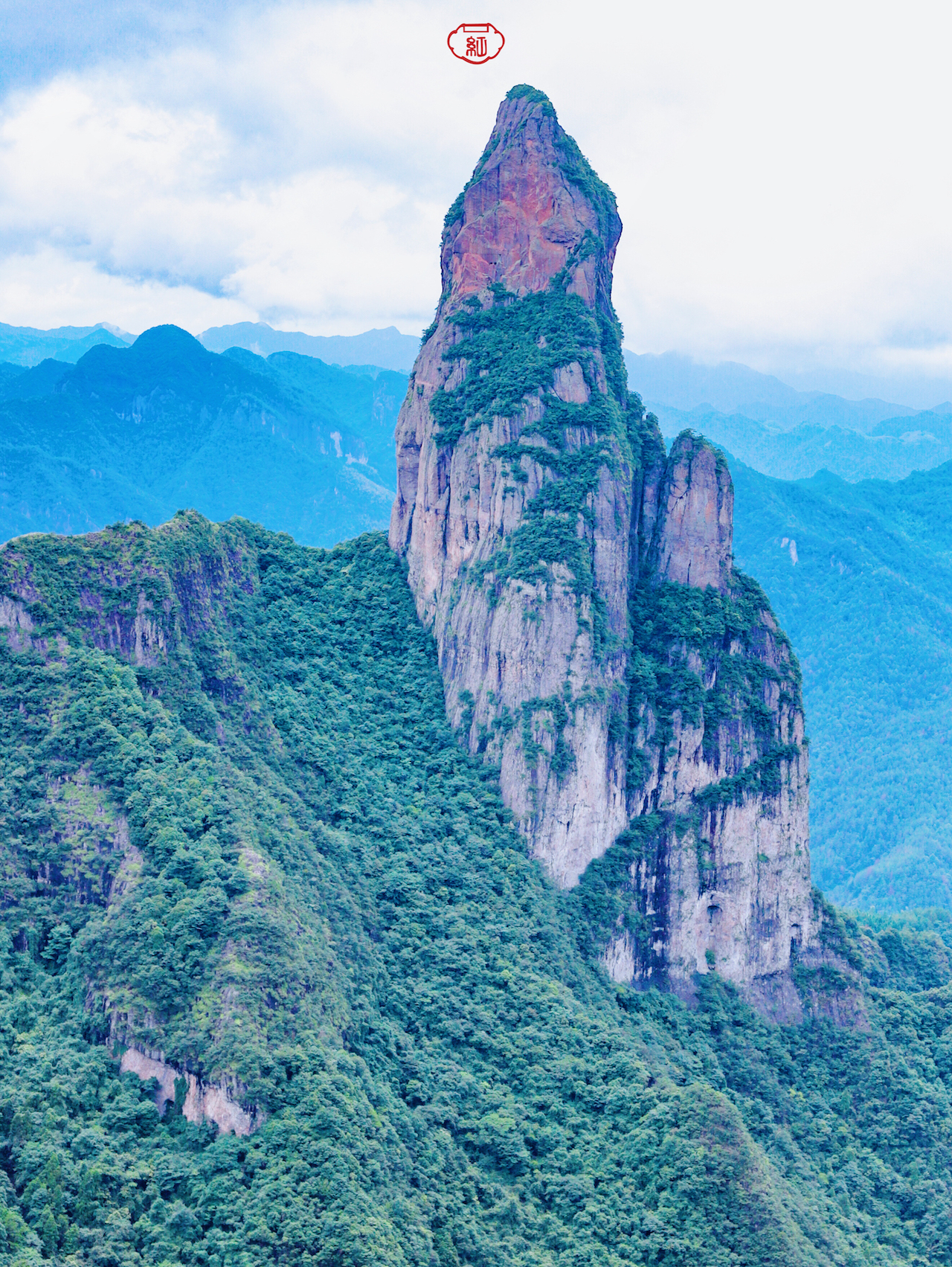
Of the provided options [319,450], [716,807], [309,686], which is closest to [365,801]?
[309,686]

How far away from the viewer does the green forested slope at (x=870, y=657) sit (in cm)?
10975

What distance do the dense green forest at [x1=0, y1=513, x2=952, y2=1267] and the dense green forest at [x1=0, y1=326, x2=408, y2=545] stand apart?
258 ft

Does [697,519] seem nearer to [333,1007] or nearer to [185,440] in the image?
[333,1007]

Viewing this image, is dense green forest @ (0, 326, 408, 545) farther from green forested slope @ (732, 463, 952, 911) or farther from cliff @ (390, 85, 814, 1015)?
cliff @ (390, 85, 814, 1015)

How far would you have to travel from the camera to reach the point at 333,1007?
42656 mm

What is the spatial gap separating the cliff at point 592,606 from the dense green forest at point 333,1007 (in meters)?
2.38

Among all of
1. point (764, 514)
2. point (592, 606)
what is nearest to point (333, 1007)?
point (592, 606)

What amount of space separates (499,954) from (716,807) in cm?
1286

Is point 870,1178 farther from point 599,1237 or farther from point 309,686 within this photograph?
point 309,686

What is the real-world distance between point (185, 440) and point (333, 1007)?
116159 mm

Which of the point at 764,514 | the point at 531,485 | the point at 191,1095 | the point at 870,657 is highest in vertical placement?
the point at 764,514

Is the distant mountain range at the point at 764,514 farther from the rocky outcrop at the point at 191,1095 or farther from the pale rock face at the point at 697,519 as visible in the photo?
the rocky outcrop at the point at 191,1095

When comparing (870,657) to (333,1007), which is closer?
(333,1007)

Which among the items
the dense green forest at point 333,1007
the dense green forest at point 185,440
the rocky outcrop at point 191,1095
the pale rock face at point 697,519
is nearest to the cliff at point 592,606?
the pale rock face at point 697,519
